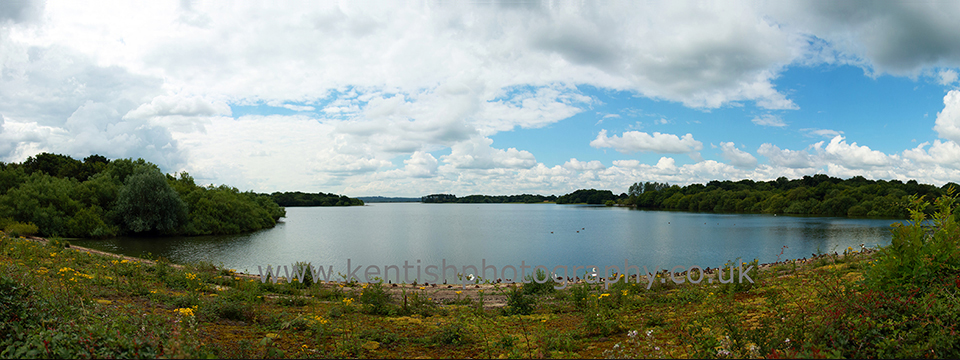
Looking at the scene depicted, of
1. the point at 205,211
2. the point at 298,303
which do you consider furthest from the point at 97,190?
the point at 298,303

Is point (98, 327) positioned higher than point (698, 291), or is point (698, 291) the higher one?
point (98, 327)

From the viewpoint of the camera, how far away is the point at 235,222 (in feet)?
150

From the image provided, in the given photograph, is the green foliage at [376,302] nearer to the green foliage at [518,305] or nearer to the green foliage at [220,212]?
the green foliage at [518,305]

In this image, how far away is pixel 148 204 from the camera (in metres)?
38.3

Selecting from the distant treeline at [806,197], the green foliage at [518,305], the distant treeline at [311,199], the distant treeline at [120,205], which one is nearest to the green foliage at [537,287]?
the green foliage at [518,305]

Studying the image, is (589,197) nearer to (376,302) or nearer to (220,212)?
(220,212)

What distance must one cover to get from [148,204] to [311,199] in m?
131

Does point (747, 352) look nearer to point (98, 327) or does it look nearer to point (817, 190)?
point (98, 327)

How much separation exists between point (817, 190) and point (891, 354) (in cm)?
10184

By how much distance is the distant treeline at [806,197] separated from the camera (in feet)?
230

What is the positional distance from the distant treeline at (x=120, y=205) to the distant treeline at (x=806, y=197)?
79.0 metres

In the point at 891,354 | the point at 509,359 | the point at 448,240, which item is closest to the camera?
the point at 891,354

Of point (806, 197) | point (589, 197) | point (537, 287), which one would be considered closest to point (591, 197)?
point (589, 197)

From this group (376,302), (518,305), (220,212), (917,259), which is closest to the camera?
(917,259)
